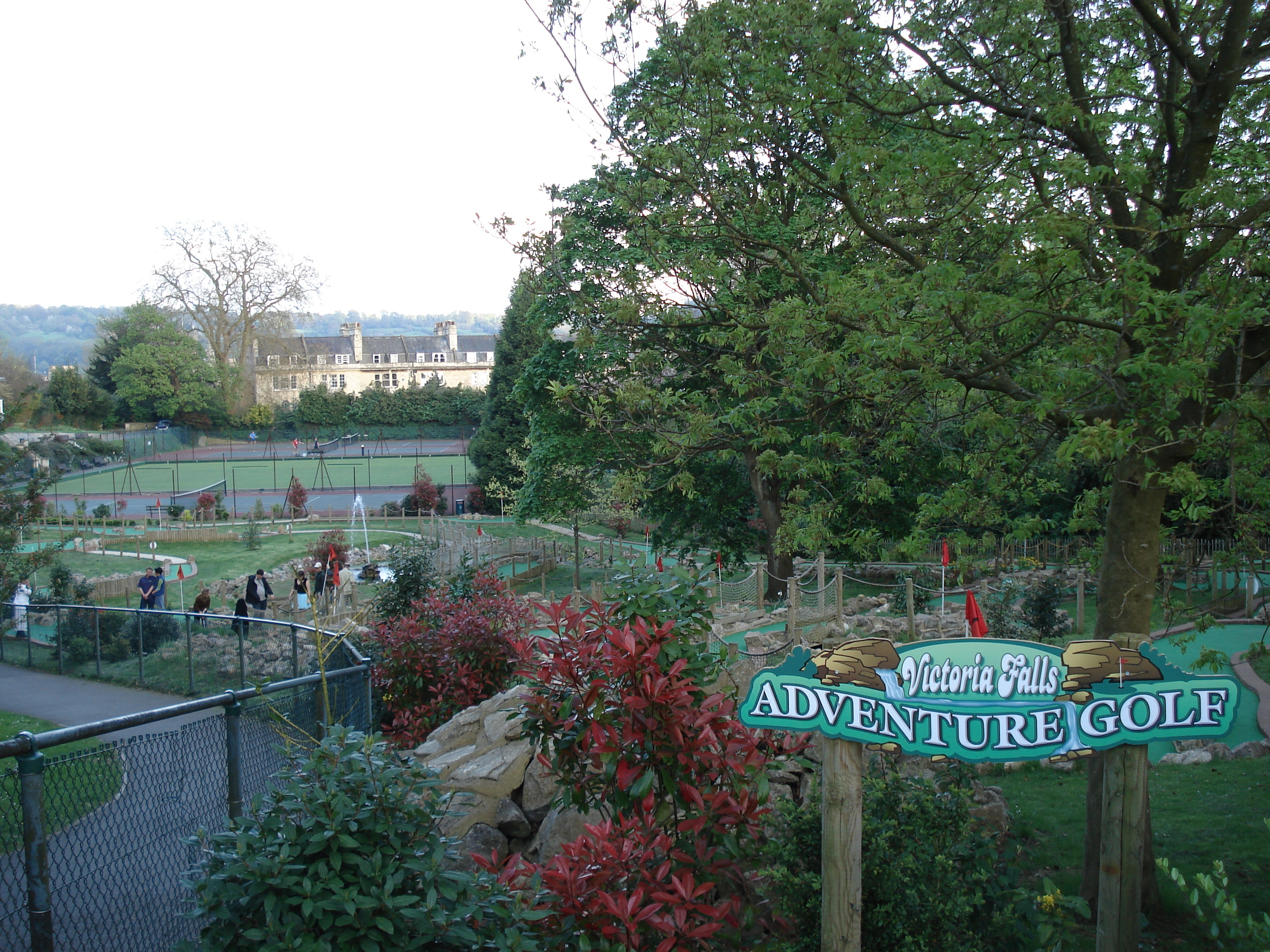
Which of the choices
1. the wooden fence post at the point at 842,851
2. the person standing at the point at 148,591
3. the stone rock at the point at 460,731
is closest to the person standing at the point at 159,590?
the person standing at the point at 148,591

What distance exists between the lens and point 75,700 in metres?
12.5

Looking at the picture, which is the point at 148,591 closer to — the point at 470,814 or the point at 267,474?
the point at 470,814

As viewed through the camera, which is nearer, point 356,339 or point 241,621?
point 241,621

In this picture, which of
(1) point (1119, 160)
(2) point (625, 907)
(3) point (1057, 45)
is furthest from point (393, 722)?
(3) point (1057, 45)

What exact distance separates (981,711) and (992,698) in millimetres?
145

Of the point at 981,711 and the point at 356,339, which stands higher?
the point at 356,339

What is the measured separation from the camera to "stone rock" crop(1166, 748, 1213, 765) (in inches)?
369

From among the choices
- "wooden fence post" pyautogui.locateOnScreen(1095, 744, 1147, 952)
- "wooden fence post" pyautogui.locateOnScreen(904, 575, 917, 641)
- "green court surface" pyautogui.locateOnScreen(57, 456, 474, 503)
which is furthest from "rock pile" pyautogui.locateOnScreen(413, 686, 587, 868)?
"green court surface" pyautogui.locateOnScreen(57, 456, 474, 503)

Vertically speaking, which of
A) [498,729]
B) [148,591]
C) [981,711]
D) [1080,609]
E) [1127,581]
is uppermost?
[1127,581]

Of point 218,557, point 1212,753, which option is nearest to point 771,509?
point 1212,753

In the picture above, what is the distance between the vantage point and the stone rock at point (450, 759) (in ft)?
22.6

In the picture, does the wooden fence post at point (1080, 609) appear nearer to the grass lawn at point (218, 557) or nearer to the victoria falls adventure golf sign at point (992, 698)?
the victoria falls adventure golf sign at point (992, 698)

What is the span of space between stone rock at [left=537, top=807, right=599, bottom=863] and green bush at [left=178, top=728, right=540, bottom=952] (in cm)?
228

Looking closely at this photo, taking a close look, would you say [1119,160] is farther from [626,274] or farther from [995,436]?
[626,274]
